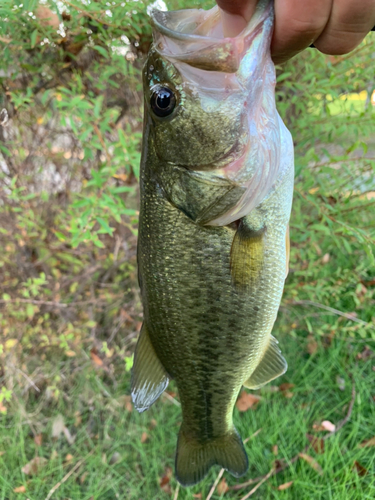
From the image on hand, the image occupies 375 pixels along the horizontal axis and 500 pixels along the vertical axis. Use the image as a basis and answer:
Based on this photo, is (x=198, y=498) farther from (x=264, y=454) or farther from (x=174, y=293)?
(x=174, y=293)

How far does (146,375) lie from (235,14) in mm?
1091

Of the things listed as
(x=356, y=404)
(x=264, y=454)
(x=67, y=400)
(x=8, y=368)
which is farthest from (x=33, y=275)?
(x=356, y=404)

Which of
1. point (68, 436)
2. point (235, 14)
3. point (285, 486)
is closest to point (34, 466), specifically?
point (68, 436)

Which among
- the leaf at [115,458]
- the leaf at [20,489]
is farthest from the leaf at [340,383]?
the leaf at [20,489]

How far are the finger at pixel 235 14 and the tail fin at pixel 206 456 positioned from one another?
138 cm

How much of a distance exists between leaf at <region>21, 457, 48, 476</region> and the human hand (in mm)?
2651

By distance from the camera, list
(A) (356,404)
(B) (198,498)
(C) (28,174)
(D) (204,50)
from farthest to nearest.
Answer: (C) (28,174) < (A) (356,404) < (B) (198,498) < (D) (204,50)

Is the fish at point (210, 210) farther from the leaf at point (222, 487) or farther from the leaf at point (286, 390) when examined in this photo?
the leaf at point (286, 390)

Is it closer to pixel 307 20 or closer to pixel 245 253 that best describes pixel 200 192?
pixel 245 253

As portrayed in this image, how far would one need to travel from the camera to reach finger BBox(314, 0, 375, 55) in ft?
2.36

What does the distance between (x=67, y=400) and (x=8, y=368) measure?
19.5 inches

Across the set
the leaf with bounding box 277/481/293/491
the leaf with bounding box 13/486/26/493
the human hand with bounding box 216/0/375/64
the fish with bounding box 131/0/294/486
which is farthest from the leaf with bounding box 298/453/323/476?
the human hand with bounding box 216/0/375/64

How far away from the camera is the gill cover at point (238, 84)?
74 cm

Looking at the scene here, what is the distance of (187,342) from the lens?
110cm
